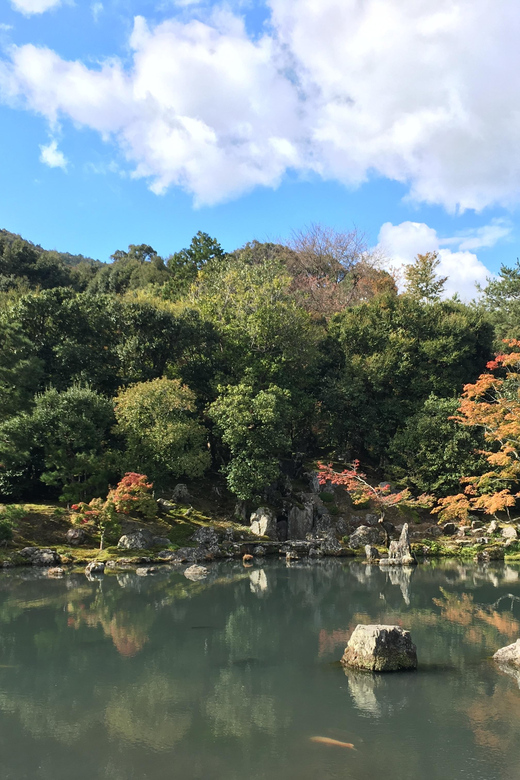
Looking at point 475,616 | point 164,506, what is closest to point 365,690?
point 475,616

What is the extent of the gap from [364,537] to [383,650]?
17.1 meters

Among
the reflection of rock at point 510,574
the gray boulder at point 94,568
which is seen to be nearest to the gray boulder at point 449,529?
the reflection of rock at point 510,574

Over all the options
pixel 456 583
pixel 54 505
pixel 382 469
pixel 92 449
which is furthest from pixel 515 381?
pixel 54 505

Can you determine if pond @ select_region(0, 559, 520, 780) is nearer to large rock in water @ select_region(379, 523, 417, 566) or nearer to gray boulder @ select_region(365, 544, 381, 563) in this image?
large rock in water @ select_region(379, 523, 417, 566)

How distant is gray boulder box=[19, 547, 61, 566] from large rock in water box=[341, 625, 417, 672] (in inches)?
573

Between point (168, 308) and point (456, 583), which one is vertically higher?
point (168, 308)

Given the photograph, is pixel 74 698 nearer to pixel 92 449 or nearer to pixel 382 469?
pixel 92 449

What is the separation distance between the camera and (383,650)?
10633 millimetres

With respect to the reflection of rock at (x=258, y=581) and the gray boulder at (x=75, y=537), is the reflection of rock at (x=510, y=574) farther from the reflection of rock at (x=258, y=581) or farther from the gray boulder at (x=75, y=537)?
the gray boulder at (x=75, y=537)

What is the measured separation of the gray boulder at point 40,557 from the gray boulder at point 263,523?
9217mm

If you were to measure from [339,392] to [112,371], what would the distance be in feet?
44.2

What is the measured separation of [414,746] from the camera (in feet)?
25.3

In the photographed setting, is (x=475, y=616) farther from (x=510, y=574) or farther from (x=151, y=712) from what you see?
(x=151, y=712)

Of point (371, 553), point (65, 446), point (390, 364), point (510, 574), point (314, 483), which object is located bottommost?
point (510, 574)
